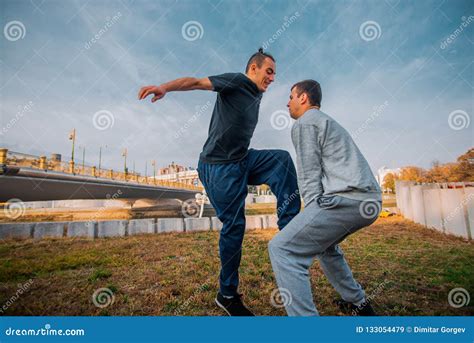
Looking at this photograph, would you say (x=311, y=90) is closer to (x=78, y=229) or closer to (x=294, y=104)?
(x=294, y=104)

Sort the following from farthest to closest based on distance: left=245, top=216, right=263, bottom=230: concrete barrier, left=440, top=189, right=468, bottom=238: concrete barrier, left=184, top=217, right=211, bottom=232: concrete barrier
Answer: left=245, top=216, right=263, bottom=230: concrete barrier, left=184, top=217, right=211, bottom=232: concrete barrier, left=440, top=189, right=468, bottom=238: concrete barrier

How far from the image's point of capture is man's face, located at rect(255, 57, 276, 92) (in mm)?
2342

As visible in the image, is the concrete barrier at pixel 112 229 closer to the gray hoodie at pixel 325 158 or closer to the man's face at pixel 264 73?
the man's face at pixel 264 73

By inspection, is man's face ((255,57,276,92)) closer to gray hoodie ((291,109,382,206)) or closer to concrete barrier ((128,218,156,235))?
gray hoodie ((291,109,382,206))

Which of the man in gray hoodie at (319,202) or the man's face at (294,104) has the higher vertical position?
the man's face at (294,104)

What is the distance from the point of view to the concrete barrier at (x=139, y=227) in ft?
31.6

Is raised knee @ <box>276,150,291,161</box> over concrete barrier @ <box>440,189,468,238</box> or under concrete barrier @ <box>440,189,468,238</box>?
over

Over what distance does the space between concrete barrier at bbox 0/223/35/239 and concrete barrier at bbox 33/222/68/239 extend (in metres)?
0.21

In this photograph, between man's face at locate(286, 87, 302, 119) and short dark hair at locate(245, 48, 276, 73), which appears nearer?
man's face at locate(286, 87, 302, 119)

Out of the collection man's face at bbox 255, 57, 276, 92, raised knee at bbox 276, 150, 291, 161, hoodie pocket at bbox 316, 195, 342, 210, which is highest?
man's face at bbox 255, 57, 276, 92

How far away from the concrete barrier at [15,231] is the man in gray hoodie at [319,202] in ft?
35.6

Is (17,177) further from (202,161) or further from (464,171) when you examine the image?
(464,171)

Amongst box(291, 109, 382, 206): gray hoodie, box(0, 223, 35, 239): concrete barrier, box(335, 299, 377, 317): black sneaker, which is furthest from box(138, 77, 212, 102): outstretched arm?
box(0, 223, 35, 239): concrete barrier

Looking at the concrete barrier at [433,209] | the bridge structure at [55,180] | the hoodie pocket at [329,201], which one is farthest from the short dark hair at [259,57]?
the bridge structure at [55,180]
